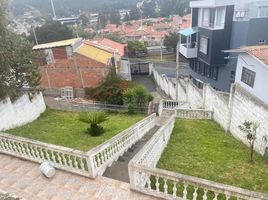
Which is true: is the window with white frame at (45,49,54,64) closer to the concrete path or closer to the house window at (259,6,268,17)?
the concrete path

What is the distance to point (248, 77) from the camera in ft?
43.9

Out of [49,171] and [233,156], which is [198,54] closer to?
[233,156]

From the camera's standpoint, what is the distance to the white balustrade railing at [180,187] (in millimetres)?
5186

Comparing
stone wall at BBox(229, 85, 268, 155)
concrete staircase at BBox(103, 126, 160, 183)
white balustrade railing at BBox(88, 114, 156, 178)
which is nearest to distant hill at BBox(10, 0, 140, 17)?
stone wall at BBox(229, 85, 268, 155)

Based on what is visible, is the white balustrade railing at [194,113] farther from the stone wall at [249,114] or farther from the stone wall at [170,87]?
the stone wall at [170,87]

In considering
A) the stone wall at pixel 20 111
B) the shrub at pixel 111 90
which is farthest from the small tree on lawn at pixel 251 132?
the shrub at pixel 111 90

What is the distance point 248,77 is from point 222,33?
8.47 metres

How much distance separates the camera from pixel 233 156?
9.94 metres

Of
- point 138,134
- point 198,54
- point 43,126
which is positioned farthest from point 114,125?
point 198,54

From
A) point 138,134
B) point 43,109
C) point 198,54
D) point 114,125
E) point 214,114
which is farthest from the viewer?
point 198,54

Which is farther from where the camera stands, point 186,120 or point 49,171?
point 186,120

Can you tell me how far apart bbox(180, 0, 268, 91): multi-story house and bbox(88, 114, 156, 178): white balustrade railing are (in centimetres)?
1200

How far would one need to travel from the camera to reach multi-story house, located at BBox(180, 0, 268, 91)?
745 inches

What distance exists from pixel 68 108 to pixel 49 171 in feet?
44.3
